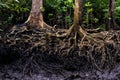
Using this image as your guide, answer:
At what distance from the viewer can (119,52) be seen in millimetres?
7406

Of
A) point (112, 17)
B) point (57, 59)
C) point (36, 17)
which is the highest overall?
point (36, 17)

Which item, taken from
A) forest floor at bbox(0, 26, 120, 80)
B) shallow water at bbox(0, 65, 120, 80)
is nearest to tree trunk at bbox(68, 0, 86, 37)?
forest floor at bbox(0, 26, 120, 80)

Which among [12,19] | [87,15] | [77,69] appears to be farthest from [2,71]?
[87,15]

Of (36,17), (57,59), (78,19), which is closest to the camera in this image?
(57,59)

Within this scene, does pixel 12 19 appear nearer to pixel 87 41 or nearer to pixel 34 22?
pixel 34 22

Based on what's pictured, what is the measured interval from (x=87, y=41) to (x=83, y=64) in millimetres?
615

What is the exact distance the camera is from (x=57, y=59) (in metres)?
7.33

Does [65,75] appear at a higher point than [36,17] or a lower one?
lower

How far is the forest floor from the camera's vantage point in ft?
23.0

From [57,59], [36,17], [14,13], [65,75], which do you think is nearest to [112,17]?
[36,17]

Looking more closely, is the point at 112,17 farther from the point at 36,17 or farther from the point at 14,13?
the point at 14,13

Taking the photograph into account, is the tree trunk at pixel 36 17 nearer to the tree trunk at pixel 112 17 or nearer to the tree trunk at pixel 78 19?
the tree trunk at pixel 78 19

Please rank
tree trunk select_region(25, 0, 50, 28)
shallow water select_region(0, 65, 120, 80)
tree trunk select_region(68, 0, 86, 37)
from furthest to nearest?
tree trunk select_region(25, 0, 50, 28)
tree trunk select_region(68, 0, 86, 37)
shallow water select_region(0, 65, 120, 80)

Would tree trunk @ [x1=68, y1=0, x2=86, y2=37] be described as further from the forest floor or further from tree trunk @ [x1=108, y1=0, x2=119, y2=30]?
tree trunk @ [x1=108, y1=0, x2=119, y2=30]
